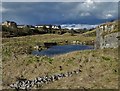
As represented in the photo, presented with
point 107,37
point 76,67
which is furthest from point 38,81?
point 107,37

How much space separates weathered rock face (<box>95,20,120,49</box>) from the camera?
34131 millimetres

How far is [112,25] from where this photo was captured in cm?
4016

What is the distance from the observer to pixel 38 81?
2497cm

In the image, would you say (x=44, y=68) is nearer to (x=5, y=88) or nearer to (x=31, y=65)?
(x=31, y=65)

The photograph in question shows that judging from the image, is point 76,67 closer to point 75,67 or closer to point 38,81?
point 75,67

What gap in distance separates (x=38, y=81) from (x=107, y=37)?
544 inches

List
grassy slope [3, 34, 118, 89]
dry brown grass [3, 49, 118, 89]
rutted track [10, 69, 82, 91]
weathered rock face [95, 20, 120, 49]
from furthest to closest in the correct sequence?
weathered rock face [95, 20, 120, 49]
rutted track [10, 69, 82, 91]
grassy slope [3, 34, 118, 89]
dry brown grass [3, 49, 118, 89]

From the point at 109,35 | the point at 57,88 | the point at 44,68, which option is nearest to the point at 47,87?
the point at 57,88

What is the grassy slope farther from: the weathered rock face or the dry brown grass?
the weathered rock face

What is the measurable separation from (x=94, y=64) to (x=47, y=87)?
6341mm

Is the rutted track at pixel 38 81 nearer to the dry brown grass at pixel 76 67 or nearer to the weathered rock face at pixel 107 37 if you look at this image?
the dry brown grass at pixel 76 67

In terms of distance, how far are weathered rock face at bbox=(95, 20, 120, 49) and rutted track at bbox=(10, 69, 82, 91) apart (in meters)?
8.38

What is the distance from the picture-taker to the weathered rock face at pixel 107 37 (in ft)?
112

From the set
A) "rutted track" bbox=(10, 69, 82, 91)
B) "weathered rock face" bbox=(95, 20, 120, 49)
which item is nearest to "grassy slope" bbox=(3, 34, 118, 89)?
"rutted track" bbox=(10, 69, 82, 91)
